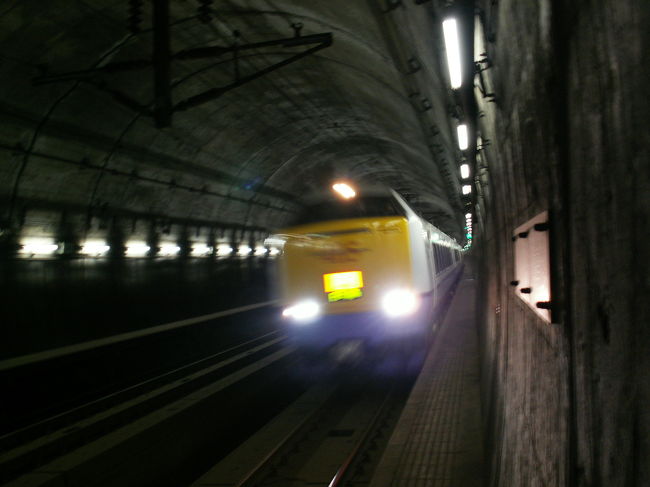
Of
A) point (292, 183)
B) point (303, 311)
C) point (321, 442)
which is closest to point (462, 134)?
point (303, 311)

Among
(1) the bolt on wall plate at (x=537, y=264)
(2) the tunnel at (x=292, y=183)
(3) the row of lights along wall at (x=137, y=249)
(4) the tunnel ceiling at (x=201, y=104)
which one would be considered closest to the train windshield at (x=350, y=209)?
(3) the row of lights along wall at (x=137, y=249)

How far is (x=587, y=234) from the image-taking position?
167 centimetres

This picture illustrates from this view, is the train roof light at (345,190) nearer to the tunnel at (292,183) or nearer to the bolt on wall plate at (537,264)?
the tunnel at (292,183)

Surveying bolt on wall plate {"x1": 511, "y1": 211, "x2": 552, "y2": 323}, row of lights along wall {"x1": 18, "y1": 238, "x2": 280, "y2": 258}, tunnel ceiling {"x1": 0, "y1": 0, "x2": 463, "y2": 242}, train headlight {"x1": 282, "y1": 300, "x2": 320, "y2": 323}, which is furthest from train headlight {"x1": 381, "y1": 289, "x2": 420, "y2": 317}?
bolt on wall plate {"x1": 511, "y1": 211, "x2": 552, "y2": 323}

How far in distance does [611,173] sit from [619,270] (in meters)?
0.27

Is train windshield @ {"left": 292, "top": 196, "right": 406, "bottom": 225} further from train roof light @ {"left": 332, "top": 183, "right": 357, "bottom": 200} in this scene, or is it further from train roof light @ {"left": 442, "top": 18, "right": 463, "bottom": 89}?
train roof light @ {"left": 442, "top": 18, "right": 463, "bottom": 89}

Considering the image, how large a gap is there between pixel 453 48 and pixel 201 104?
8.50m

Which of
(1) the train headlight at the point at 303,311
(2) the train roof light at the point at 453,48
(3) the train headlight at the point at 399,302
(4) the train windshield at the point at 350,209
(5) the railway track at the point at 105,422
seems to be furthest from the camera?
(4) the train windshield at the point at 350,209

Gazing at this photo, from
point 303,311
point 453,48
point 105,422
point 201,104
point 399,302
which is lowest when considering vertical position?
point 105,422

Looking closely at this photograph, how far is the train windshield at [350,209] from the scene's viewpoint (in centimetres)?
964

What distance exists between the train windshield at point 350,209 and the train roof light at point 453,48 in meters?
3.37

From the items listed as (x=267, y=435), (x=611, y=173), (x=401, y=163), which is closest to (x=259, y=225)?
(x=401, y=163)

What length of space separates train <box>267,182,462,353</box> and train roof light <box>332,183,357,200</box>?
2 centimetres

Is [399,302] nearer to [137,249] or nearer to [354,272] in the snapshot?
[354,272]
